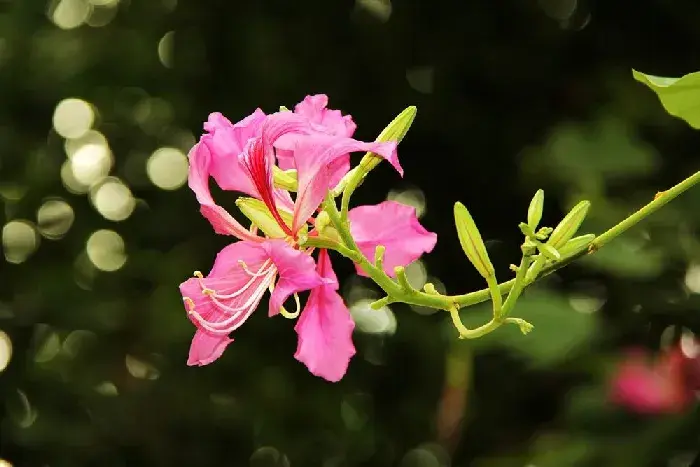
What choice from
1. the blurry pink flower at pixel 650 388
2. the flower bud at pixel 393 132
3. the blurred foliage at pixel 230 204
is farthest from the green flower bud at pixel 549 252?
the blurred foliage at pixel 230 204

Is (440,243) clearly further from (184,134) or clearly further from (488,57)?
(184,134)

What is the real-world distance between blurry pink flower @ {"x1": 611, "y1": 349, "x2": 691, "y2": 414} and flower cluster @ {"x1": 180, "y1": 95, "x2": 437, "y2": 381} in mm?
999

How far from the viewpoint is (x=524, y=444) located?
2.24m

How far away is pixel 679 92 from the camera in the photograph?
2.50 ft

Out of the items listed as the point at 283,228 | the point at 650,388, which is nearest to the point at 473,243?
the point at 283,228

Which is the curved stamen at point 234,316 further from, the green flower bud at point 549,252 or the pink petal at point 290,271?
the green flower bud at point 549,252

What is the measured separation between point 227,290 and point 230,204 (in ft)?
4.88

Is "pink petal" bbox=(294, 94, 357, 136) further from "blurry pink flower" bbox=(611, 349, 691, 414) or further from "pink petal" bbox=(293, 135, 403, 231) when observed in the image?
"blurry pink flower" bbox=(611, 349, 691, 414)

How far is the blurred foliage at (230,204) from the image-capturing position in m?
2.26

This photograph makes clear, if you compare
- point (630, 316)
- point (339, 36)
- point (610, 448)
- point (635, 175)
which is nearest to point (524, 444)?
point (630, 316)

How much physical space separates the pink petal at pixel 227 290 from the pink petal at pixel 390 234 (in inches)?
3.2

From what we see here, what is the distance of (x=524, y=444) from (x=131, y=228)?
1.00 m

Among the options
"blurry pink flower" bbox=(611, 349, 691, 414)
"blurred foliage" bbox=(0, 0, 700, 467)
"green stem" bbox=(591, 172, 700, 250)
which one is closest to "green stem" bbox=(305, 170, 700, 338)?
"green stem" bbox=(591, 172, 700, 250)

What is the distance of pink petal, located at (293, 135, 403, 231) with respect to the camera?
71cm
